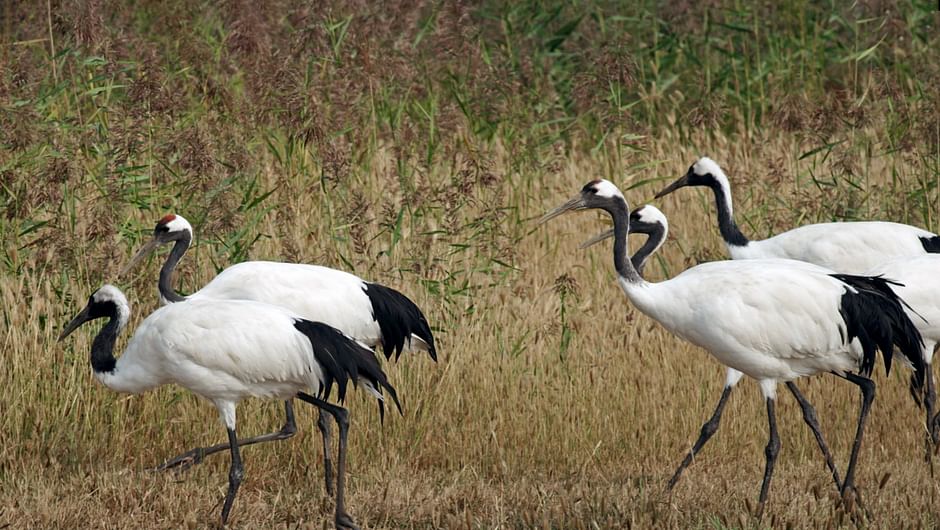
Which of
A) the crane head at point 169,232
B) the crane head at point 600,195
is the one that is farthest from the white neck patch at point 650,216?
the crane head at point 169,232

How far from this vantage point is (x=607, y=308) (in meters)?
8.59

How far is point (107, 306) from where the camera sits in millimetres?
6738

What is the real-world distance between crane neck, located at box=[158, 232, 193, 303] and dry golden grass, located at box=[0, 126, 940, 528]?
408 millimetres

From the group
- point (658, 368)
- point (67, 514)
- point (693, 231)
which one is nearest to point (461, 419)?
point (658, 368)

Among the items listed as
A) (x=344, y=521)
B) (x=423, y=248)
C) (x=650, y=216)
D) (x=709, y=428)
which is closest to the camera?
(x=344, y=521)

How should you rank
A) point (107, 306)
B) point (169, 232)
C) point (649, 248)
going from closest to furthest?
point (107, 306)
point (169, 232)
point (649, 248)

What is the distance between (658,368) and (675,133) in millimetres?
3531

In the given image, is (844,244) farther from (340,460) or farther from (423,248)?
(340,460)

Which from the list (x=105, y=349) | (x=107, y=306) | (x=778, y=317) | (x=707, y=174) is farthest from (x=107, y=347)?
(x=707, y=174)

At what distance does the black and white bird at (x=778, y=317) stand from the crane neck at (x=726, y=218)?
1824mm

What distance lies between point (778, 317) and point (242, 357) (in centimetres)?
233

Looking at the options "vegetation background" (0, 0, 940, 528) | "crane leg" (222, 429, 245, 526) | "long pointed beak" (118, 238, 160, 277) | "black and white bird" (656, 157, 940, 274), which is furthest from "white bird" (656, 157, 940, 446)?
"crane leg" (222, 429, 245, 526)

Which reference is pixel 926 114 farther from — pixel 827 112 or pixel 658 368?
pixel 658 368

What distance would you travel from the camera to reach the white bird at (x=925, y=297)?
23.2 feet
